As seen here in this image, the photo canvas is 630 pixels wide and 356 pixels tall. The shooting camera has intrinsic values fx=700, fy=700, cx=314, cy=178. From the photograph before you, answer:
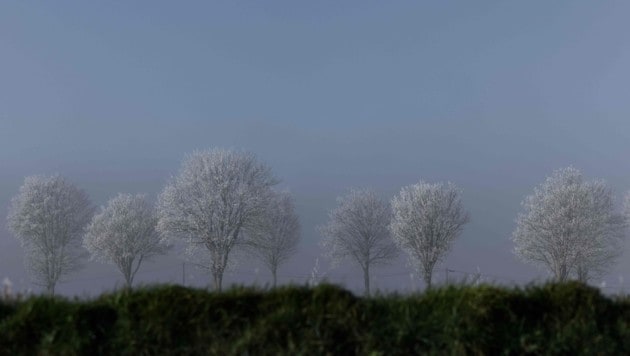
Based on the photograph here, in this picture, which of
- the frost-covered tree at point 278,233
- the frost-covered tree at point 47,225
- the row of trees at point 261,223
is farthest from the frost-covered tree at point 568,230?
the frost-covered tree at point 47,225

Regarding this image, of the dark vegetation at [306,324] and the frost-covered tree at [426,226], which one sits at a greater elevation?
the frost-covered tree at [426,226]

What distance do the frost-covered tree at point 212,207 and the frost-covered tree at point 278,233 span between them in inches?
163

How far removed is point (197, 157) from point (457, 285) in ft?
152

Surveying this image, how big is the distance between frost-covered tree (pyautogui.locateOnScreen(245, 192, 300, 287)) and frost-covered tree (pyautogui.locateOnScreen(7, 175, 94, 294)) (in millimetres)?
15871

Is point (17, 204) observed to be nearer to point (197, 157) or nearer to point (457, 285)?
point (197, 157)

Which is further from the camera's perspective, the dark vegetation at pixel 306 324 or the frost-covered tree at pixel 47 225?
the frost-covered tree at pixel 47 225

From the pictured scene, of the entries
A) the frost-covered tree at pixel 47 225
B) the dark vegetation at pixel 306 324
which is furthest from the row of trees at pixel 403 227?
the dark vegetation at pixel 306 324

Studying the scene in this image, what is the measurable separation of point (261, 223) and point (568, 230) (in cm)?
2350

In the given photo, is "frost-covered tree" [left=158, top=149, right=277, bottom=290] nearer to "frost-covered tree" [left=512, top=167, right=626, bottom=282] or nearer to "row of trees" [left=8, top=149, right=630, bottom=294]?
"row of trees" [left=8, top=149, right=630, bottom=294]

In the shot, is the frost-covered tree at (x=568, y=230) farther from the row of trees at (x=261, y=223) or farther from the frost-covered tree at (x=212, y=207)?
the frost-covered tree at (x=212, y=207)

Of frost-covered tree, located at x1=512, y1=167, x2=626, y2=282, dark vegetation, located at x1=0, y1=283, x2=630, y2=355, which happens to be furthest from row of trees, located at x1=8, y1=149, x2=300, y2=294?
dark vegetation, located at x1=0, y1=283, x2=630, y2=355

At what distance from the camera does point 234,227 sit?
51906 mm

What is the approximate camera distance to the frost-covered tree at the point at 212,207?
51.4 meters

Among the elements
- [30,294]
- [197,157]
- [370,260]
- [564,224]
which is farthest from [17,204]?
[30,294]
